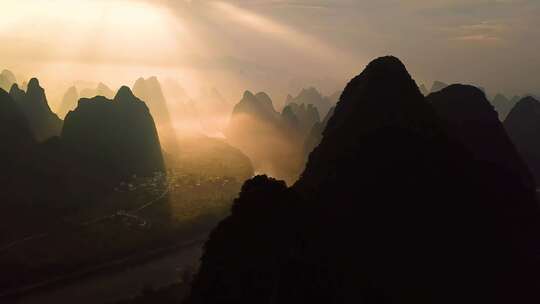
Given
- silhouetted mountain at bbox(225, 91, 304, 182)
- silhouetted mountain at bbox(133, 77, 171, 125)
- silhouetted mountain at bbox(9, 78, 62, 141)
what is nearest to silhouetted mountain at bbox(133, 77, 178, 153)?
silhouetted mountain at bbox(133, 77, 171, 125)

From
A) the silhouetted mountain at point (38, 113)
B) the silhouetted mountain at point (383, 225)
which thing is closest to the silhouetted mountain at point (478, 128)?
the silhouetted mountain at point (383, 225)

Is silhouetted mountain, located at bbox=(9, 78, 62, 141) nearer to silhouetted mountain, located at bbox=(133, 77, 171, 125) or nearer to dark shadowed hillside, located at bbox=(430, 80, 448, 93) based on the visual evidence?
silhouetted mountain, located at bbox=(133, 77, 171, 125)

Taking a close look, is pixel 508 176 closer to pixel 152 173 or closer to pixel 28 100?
pixel 152 173

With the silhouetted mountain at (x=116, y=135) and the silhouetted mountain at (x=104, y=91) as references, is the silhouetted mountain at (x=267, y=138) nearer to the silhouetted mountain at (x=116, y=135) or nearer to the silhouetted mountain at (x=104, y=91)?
the silhouetted mountain at (x=116, y=135)

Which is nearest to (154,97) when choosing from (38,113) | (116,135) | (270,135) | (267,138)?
(267,138)

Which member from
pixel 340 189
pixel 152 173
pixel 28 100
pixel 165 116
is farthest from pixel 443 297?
pixel 165 116

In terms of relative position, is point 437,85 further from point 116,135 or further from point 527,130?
point 116,135
